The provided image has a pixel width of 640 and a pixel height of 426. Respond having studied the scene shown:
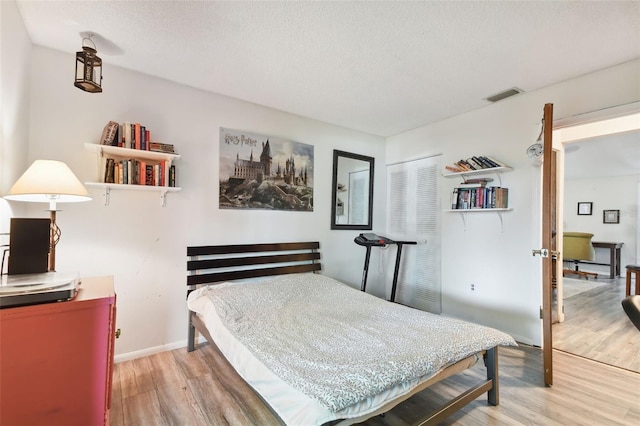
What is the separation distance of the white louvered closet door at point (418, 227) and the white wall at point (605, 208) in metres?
6.25

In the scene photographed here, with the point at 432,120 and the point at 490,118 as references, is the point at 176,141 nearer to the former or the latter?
the point at 432,120

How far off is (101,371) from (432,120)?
395cm

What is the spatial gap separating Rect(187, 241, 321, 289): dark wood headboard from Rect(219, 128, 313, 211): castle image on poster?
0.46m

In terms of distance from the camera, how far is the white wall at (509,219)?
2.54 meters

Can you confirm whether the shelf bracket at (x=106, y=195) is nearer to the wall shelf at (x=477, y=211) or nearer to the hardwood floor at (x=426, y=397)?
the hardwood floor at (x=426, y=397)

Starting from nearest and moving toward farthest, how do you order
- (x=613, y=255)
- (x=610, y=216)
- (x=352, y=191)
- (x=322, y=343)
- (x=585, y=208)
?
(x=322, y=343)
(x=352, y=191)
(x=613, y=255)
(x=610, y=216)
(x=585, y=208)

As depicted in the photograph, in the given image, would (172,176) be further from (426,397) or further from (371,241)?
(426,397)

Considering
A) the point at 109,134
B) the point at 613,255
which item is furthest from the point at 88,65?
the point at 613,255

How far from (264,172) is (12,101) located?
1.97 m

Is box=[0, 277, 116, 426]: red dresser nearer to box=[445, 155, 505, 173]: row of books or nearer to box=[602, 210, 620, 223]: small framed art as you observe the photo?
box=[445, 155, 505, 173]: row of books

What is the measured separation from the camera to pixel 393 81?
2.69m

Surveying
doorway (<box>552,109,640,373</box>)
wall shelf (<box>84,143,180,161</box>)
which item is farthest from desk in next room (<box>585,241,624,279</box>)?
wall shelf (<box>84,143,180,161</box>)

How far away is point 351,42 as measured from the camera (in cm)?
211

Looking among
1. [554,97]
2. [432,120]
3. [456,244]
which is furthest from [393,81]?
[456,244]
